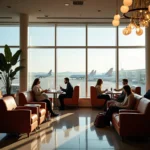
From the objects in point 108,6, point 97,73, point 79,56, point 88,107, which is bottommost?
point 88,107

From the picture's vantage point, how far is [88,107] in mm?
10289

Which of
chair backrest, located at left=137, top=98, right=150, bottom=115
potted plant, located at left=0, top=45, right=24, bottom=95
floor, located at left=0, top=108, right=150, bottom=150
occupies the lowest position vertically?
floor, located at left=0, top=108, right=150, bottom=150

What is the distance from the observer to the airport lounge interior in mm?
5285

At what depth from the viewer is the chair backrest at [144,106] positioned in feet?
16.4

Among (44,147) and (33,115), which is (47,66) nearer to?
(33,115)

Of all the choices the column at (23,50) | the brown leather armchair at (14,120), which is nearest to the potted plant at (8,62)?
the column at (23,50)

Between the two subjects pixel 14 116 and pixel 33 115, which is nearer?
pixel 14 116

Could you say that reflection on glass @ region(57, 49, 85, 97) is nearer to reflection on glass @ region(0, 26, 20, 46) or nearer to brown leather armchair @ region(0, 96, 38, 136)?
reflection on glass @ region(0, 26, 20, 46)

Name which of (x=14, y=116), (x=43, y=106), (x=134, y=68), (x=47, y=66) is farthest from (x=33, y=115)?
(x=134, y=68)

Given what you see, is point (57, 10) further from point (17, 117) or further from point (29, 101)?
point (17, 117)

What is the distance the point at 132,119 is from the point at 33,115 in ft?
7.82

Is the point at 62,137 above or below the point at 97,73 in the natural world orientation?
below

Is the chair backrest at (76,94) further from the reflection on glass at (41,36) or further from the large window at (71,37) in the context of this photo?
the reflection on glass at (41,36)

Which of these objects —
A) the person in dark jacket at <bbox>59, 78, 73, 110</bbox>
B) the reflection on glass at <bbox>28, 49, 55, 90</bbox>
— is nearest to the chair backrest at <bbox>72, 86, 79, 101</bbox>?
the person in dark jacket at <bbox>59, 78, 73, 110</bbox>
